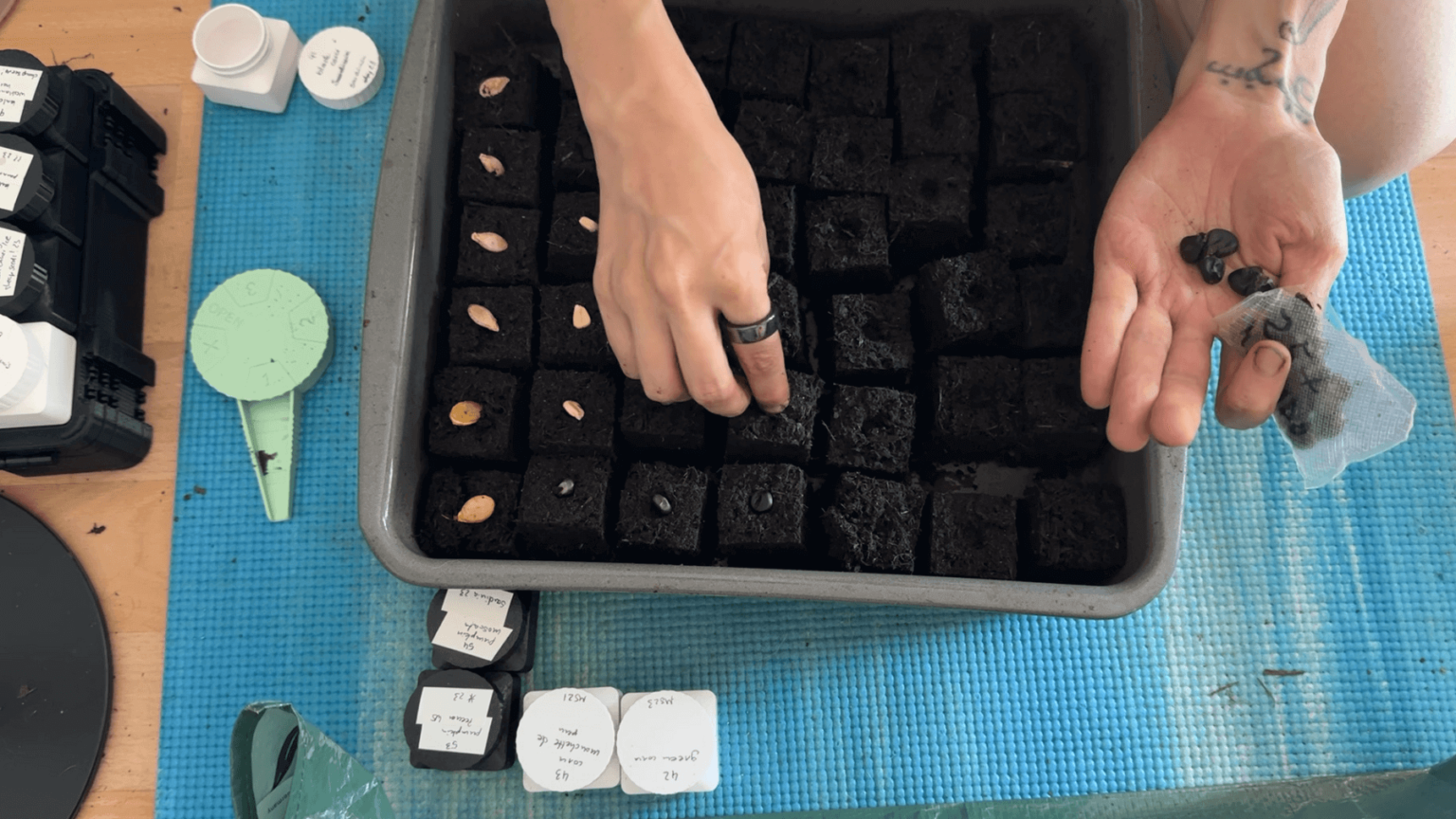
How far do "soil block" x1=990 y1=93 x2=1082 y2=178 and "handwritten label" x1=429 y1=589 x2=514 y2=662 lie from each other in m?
0.89

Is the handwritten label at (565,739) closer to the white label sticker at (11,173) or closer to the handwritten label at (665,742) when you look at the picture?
the handwritten label at (665,742)

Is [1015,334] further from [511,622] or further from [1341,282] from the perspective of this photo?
[511,622]

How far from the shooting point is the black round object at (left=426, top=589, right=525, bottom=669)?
1144 millimetres

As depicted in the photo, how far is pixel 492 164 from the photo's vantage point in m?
1.18

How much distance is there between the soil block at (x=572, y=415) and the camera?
44.0 inches

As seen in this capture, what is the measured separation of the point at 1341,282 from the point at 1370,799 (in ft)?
2.42

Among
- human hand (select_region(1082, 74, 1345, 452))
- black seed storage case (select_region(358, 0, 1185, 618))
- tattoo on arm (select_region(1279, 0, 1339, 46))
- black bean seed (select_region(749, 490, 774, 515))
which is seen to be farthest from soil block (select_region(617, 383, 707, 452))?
tattoo on arm (select_region(1279, 0, 1339, 46))

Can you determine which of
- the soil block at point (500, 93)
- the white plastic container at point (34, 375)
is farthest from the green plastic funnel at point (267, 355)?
the soil block at point (500, 93)

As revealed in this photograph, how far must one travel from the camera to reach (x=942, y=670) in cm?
121

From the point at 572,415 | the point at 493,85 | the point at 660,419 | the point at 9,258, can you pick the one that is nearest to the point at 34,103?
the point at 9,258

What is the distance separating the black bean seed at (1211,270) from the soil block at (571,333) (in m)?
0.70

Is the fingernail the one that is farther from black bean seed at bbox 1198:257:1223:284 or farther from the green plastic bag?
the green plastic bag

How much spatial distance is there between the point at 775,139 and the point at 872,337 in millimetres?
305

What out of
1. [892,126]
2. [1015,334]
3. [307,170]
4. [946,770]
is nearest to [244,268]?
[307,170]
